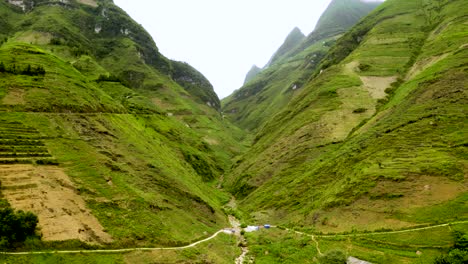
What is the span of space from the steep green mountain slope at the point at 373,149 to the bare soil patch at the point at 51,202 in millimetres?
40625

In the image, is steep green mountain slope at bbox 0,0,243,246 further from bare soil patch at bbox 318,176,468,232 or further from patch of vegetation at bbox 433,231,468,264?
patch of vegetation at bbox 433,231,468,264

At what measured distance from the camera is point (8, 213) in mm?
43719

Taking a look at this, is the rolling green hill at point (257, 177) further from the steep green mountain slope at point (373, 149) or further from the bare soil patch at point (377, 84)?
the bare soil patch at point (377, 84)

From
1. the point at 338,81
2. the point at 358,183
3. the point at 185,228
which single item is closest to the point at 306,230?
the point at 358,183

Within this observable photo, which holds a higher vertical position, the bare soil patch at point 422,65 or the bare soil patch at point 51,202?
the bare soil patch at point 422,65

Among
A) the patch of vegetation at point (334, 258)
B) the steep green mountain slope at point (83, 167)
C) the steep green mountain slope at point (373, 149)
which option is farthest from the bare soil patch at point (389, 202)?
the steep green mountain slope at point (83, 167)

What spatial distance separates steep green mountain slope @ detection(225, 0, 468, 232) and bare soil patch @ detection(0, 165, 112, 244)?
40.6m

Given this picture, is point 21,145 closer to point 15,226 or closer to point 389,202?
point 15,226

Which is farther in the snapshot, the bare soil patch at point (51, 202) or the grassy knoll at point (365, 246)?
the grassy knoll at point (365, 246)

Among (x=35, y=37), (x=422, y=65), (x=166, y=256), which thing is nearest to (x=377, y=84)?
(x=422, y=65)

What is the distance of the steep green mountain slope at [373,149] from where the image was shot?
61.5 meters

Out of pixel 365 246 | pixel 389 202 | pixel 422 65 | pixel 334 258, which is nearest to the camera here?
pixel 334 258

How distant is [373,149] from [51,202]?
6837 centimetres

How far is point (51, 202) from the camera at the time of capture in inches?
2014
